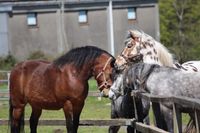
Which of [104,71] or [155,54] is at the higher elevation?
[155,54]

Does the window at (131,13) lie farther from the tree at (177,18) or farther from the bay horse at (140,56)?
the bay horse at (140,56)

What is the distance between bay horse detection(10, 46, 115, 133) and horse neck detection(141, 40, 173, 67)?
3.03 feet

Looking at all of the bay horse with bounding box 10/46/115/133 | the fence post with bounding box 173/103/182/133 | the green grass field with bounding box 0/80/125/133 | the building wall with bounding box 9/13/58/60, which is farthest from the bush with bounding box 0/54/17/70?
the fence post with bounding box 173/103/182/133

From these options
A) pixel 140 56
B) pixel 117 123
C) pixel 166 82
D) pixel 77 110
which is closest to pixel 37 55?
pixel 77 110

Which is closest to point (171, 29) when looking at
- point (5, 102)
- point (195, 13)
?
point (195, 13)

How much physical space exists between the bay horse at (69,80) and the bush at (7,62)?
130 ft

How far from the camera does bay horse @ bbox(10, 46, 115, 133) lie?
10.9 metres

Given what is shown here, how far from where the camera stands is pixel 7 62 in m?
52.2

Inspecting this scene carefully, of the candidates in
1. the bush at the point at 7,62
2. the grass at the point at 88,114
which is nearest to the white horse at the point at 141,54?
the grass at the point at 88,114

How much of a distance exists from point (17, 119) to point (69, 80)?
1.82 metres

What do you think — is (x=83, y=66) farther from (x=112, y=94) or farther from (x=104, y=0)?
(x=104, y=0)

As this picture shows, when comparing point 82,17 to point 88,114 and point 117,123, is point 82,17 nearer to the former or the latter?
point 88,114

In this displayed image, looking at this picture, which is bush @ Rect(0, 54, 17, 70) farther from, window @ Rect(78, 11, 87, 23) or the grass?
the grass

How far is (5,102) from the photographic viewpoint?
82.7ft
